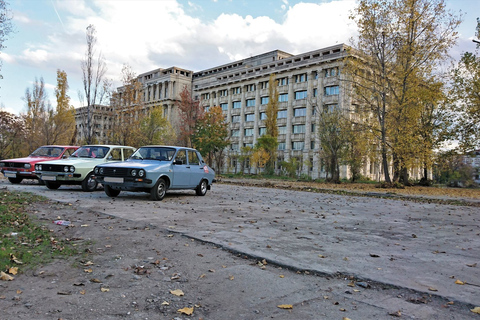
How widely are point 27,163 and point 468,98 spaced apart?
29235 millimetres

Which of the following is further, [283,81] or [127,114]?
[283,81]

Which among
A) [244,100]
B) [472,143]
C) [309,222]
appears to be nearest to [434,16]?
[472,143]

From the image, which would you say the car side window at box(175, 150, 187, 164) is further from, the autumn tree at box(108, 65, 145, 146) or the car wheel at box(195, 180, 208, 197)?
the autumn tree at box(108, 65, 145, 146)

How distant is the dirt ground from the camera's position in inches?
121

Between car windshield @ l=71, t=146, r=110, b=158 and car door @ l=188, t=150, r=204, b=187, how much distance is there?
3.47 m

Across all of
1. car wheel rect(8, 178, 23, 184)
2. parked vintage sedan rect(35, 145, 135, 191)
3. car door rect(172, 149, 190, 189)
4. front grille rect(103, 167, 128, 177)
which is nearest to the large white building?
car wheel rect(8, 178, 23, 184)

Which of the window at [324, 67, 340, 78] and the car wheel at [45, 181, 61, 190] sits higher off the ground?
the window at [324, 67, 340, 78]

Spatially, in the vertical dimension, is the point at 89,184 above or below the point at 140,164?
below

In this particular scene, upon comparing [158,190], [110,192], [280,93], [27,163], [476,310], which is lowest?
[476,310]

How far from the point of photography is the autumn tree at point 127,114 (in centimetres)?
3391

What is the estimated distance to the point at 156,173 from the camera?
1072 centimetres

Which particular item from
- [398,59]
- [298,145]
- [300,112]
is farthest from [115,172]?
[300,112]

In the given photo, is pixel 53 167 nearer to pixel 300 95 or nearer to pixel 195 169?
pixel 195 169

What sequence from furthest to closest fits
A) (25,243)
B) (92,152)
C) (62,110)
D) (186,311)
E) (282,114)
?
(282,114) < (62,110) < (92,152) < (25,243) < (186,311)
